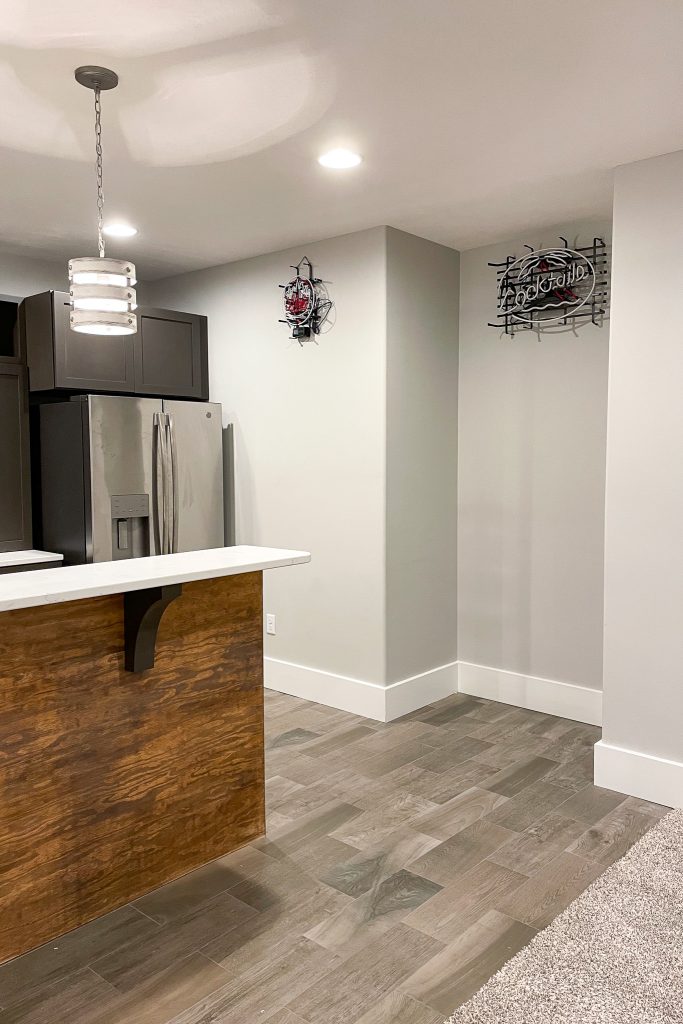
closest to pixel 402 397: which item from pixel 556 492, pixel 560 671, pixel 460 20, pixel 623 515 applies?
pixel 556 492

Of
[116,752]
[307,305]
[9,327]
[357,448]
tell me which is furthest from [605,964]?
[9,327]

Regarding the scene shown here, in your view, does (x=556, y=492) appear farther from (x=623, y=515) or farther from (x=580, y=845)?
(x=580, y=845)

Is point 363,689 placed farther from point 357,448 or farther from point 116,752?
point 116,752

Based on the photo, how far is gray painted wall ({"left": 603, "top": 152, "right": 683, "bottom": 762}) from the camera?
3066 millimetres

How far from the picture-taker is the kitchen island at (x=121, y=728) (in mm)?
2131

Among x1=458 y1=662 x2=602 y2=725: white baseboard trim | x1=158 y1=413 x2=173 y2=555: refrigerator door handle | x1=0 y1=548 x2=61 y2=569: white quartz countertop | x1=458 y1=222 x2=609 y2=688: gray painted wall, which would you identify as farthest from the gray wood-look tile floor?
x1=0 y1=548 x2=61 y2=569: white quartz countertop

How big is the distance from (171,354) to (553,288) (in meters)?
2.20

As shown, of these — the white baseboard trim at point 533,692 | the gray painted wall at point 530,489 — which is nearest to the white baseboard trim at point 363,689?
the white baseboard trim at point 533,692

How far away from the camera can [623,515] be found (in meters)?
3.21

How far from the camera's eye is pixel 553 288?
13.3 feet

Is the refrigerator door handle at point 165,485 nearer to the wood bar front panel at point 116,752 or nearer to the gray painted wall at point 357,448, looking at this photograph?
the gray painted wall at point 357,448

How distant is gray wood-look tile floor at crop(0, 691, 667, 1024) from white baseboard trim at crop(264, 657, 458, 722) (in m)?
0.38

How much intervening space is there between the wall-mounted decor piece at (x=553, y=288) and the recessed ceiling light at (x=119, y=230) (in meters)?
1.92

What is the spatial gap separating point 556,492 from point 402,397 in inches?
37.1
